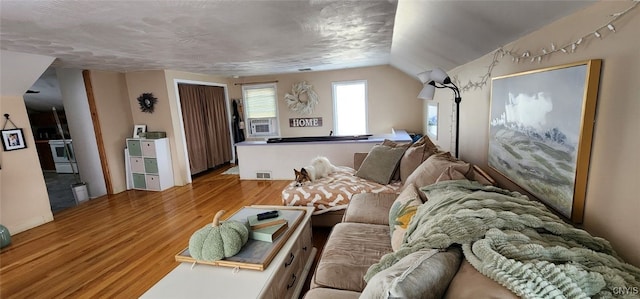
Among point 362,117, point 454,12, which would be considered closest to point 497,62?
point 454,12

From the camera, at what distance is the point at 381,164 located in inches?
115

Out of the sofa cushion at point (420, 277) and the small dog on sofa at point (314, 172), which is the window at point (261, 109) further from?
the sofa cushion at point (420, 277)

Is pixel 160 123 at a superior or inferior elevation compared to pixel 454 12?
inferior

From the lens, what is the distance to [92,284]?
211cm

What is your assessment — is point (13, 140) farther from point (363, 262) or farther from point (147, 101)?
point (363, 262)

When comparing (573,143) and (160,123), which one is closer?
(573,143)

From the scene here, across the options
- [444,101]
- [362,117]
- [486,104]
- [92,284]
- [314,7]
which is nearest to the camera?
[314,7]

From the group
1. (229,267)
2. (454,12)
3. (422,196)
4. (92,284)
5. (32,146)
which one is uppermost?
(454,12)

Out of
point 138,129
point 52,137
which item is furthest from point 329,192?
point 52,137

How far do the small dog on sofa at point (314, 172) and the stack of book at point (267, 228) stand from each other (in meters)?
1.05

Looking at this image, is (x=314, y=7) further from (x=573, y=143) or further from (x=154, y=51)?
(x=154, y=51)

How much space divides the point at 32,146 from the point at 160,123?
Answer: 1590 millimetres

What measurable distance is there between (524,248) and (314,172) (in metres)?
2.40

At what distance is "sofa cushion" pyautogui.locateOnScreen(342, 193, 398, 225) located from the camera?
1.99 m
